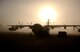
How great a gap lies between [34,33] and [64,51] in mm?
12384

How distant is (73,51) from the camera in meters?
13.2

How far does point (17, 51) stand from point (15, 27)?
15.8 meters

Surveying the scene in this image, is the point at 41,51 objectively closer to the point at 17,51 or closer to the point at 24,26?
the point at 17,51

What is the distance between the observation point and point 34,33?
2514cm

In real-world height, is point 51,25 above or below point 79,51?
above

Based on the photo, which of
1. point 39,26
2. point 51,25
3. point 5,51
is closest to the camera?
point 5,51

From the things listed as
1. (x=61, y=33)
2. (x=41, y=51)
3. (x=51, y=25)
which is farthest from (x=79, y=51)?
(x=51, y=25)

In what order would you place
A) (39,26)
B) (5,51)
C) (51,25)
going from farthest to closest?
1. (51,25)
2. (39,26)
3. (5,51)

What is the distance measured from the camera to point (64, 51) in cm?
1316

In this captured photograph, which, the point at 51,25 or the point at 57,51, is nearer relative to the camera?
the point at 57,51

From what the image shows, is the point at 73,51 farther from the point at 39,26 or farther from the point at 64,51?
the point at 39,26

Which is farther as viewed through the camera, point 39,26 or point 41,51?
point 39,26

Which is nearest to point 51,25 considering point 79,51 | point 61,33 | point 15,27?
point 61,33

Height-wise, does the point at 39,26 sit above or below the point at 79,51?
above
